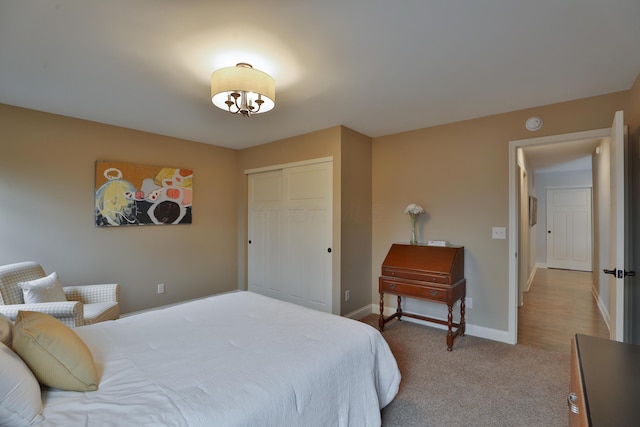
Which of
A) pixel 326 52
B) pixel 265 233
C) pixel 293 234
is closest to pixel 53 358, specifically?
pixel 326 52

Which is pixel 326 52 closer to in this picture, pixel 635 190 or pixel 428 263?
pixel 428 263

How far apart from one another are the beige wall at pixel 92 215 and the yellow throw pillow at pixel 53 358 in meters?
2.30

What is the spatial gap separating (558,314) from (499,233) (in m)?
1.85

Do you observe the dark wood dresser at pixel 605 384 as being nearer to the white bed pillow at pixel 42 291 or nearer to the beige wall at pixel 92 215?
the white bed pillow at pixel 42 291

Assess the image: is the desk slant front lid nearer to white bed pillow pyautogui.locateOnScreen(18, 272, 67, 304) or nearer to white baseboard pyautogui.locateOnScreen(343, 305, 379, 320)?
white baseboard pyautogui.locateOnScreen(343, 305, 379, 320)

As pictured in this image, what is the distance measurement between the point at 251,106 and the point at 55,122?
93.4 inches

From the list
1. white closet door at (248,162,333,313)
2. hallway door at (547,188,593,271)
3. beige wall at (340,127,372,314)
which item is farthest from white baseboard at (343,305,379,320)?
hallway door at (547,188,593,271)

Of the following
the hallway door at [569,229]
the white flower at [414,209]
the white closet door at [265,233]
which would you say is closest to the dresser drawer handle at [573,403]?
the white flower at [414,209]

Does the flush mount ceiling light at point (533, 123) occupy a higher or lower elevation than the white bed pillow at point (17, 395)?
higher

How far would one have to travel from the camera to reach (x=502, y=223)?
3002 millimetres

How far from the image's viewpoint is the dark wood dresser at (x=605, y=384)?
31.5 inches

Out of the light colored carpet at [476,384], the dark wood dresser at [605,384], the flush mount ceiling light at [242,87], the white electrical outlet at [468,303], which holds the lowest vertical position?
the light colored carpet at [476,384]

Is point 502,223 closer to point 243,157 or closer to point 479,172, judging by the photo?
point 479,172

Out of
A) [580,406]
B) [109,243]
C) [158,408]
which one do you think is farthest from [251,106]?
[109,243]
